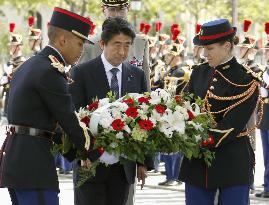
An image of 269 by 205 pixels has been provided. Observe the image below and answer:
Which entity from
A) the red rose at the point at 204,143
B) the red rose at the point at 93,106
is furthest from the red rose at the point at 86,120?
the red rose at the point at 204,143

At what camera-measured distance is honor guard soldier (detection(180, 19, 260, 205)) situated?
279 inches

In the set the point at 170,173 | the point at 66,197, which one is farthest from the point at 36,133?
the point at 170,173

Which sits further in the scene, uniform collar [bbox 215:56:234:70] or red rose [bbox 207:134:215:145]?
uniform collar [bbox 215:56:234:70]

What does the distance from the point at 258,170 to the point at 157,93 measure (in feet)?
29.8

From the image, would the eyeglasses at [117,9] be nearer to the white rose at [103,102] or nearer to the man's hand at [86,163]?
the white rose at [103,102]

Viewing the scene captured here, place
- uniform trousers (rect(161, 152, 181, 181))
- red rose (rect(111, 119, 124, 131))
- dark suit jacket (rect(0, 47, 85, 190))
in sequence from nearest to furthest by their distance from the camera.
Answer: dark suit jacket (rect(0, 47, 85, 190)) < red rose (rect(111, 119, 124, 131)) < uniform trousers (rect(161, 152, 181, 181))

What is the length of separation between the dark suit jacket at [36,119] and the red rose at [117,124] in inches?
11.1

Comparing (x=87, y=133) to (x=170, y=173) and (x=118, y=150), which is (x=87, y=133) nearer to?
(x=118, y=150)

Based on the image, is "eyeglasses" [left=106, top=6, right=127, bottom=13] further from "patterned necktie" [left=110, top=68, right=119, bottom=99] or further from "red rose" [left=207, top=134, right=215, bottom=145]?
"red rose" [left=207, top=134, right=215, bottom=145]

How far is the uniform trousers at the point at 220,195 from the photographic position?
7055 mm

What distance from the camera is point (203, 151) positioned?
22.9 ft

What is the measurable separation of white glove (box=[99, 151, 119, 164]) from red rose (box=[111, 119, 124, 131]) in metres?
0.17

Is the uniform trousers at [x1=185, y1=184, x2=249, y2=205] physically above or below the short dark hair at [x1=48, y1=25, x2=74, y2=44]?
below

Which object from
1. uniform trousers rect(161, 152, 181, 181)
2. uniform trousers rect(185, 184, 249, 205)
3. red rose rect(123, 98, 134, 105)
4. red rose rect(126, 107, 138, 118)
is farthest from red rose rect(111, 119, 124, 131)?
uniform trousers rect(161, 152, 181, 181)
